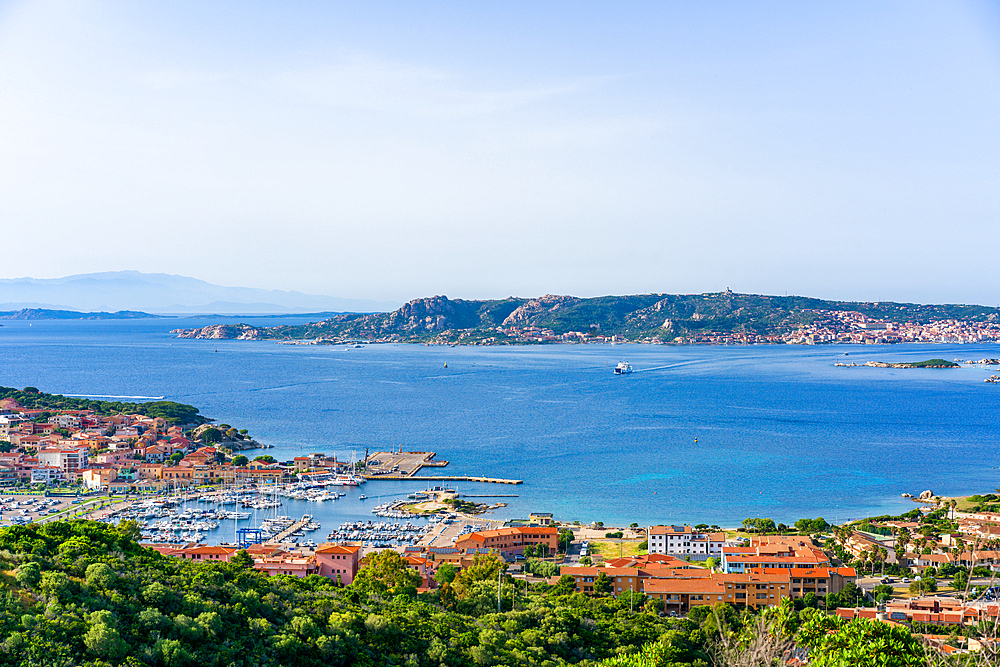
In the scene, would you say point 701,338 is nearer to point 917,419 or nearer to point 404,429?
point 917,419

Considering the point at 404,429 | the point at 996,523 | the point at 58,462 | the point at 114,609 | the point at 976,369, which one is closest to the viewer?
the point at 114,609

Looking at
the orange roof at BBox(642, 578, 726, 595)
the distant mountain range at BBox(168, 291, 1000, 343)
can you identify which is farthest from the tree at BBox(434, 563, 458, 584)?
the distant mountain range at BBox(168, 291, 1000, 343)

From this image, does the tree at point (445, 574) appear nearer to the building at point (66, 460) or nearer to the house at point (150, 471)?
the house at point (150, 471)

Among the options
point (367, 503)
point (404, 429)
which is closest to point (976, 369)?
point (404, 429)

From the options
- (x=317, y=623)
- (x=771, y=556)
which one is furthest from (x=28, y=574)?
(x=771, y=556)

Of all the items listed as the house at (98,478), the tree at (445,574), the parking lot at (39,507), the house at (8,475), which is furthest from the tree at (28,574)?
the house at (8,475)

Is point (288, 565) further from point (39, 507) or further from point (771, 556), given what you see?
point (39, 507)
